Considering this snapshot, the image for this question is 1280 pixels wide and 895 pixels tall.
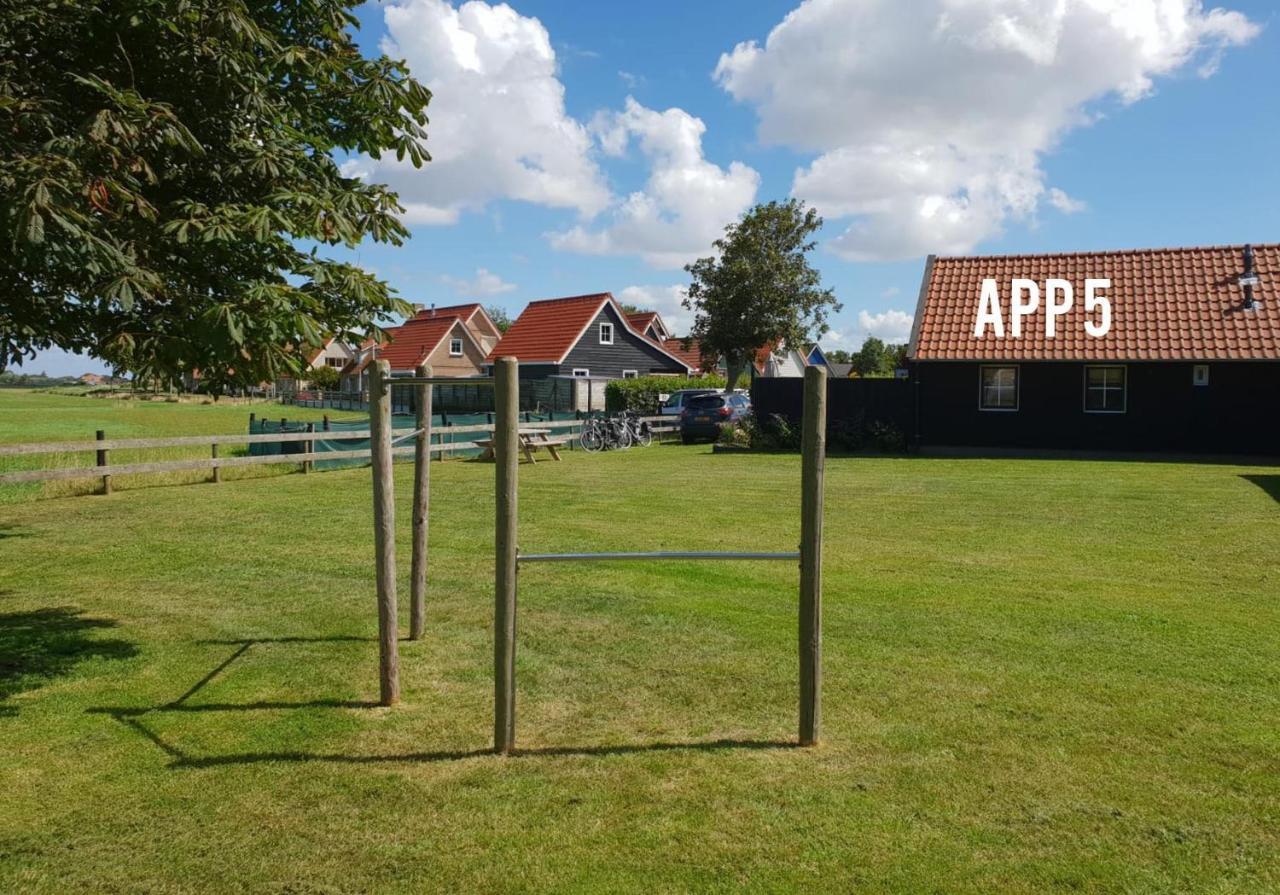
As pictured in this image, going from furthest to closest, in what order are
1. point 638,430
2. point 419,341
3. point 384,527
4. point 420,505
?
point 419,341
point 638,430
point 420,505
point 384,527

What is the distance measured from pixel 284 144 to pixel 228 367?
4.56 ft

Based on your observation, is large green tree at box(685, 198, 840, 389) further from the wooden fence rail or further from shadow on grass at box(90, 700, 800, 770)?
shadow on grass at box(90, 700, 800, 770)

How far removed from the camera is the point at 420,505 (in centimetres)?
663

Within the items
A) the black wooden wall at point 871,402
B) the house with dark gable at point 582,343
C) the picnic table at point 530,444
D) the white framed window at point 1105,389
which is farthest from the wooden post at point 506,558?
the house with dark gable at point 582,343

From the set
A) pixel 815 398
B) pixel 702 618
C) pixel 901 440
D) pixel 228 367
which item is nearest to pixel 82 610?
pixel 228 367

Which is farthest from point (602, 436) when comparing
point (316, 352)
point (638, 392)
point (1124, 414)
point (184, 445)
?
point (316, 352)

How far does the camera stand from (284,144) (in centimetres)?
562

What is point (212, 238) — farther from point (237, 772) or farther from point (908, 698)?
point (908, 698)

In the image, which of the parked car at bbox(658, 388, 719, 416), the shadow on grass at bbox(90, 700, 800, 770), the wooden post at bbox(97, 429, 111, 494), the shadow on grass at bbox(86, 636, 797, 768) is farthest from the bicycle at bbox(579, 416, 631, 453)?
the shadow on grass at bbox(90, 700, 800, 770)

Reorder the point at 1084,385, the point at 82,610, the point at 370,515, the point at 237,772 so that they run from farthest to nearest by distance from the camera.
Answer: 1. the point at 1084,385
2. the point at 370,515
3. the point at 82,610
4. the point at 237,772

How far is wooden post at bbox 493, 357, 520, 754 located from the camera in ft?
15.8

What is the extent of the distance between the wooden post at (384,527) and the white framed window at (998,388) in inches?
842

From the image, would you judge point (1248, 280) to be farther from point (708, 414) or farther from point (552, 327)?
point (552, 327)

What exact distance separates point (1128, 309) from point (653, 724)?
76.1 feet
